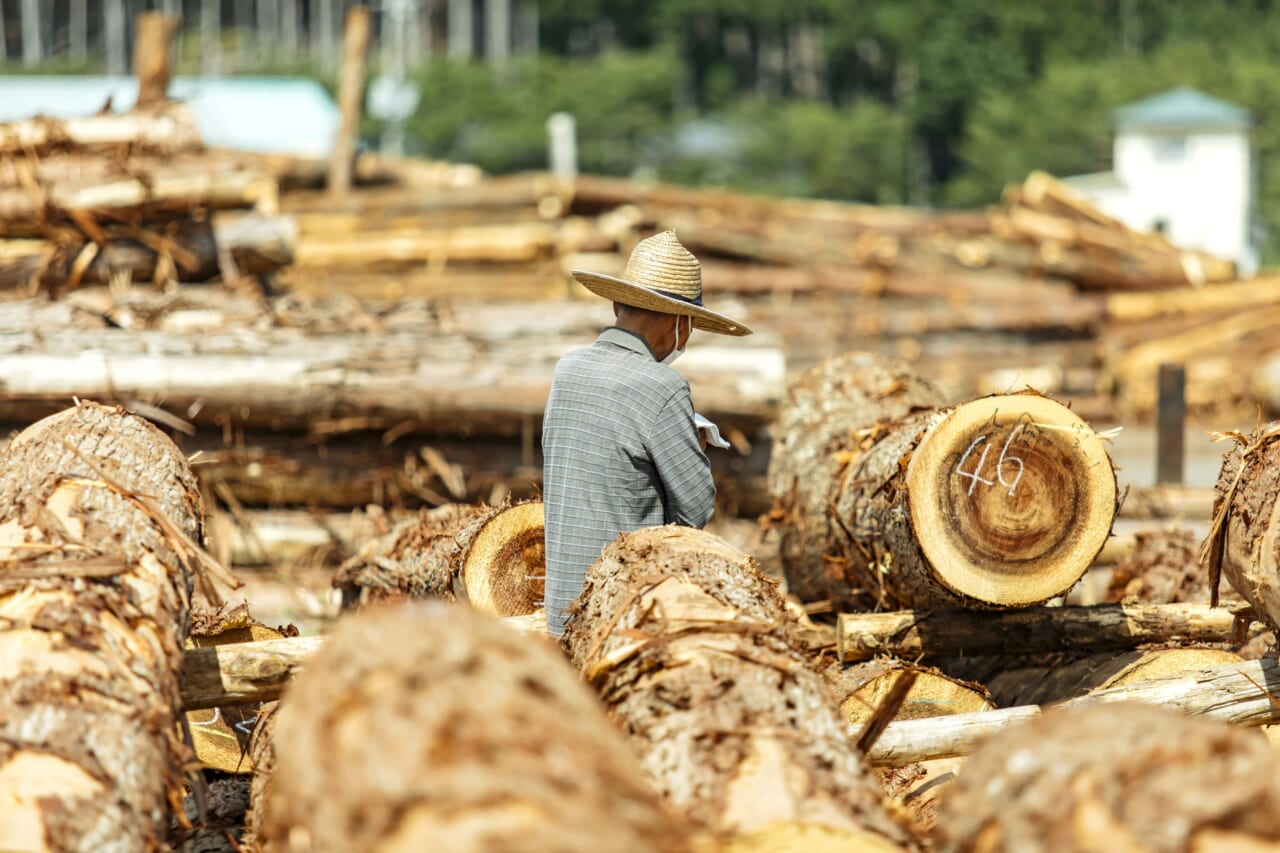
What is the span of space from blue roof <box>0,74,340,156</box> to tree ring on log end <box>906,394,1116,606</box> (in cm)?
2022

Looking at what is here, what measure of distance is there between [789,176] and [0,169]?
39393 millimetres

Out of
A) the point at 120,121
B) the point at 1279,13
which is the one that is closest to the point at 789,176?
the point at 1279,13

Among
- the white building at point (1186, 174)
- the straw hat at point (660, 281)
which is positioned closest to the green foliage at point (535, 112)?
the white building at point (1186, 174)

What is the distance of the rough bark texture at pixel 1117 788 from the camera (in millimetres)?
2500

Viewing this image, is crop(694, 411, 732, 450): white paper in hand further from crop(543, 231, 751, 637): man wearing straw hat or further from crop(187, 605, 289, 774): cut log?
crop(187, 605, 289, 774): cut log

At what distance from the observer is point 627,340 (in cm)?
470

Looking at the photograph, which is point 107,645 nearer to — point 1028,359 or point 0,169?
point 0,169

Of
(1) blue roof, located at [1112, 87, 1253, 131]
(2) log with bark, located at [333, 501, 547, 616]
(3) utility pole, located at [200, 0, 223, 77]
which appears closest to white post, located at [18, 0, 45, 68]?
(3) utility pole, located at [200, 0, 223, 77]

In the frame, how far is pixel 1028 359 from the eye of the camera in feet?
50.5

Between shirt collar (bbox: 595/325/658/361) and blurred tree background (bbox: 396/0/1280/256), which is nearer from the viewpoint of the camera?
shirt collar (bbox: 595/325/658/361)

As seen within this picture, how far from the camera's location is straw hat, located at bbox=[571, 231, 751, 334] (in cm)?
464

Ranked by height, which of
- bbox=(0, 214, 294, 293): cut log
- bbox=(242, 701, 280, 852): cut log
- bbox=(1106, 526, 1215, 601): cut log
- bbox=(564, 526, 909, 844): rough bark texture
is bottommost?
bbox=(1106, 526, 1215, 601): cut log

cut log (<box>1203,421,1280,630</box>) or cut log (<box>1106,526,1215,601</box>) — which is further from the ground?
cut log (<box>1203,421,1280,630</box>)

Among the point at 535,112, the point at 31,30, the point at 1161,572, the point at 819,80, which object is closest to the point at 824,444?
the point at 1161,572
